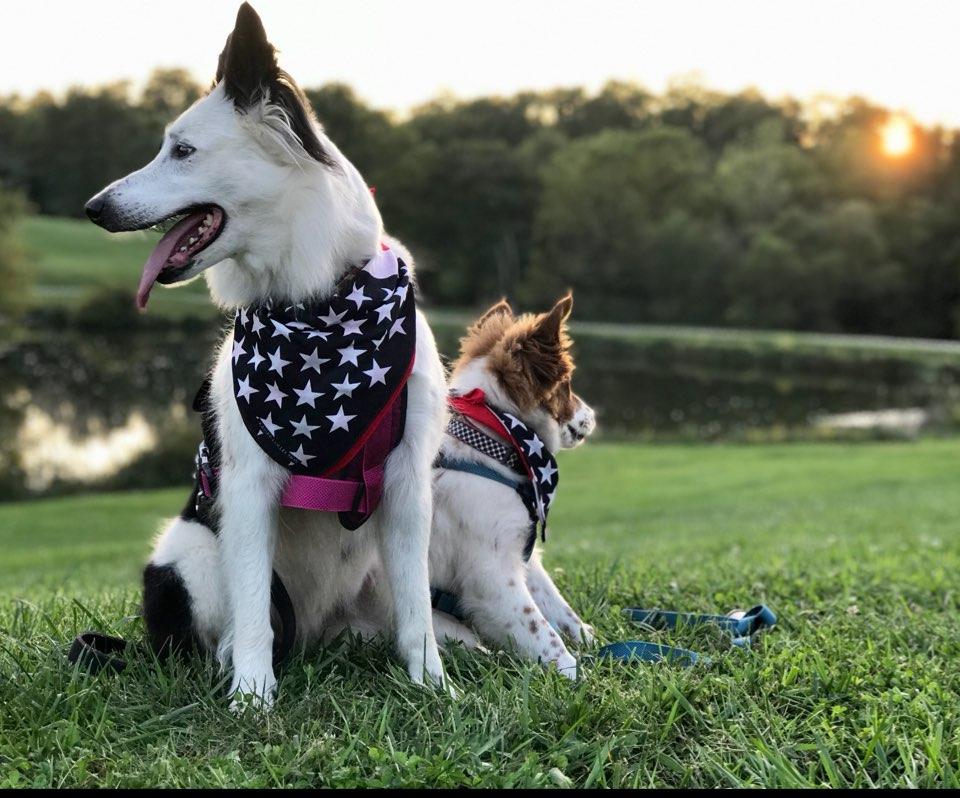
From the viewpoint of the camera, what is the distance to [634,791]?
2754 millimetres

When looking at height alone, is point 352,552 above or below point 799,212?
above

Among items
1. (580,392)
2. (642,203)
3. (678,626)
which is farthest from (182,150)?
(642,203)

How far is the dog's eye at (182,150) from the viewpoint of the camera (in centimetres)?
304

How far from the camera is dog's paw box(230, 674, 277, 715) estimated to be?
313cm

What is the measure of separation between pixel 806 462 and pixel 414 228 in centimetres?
6326

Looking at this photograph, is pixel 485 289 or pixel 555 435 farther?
pixel 485 289

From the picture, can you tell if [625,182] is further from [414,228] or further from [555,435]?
[555,435]

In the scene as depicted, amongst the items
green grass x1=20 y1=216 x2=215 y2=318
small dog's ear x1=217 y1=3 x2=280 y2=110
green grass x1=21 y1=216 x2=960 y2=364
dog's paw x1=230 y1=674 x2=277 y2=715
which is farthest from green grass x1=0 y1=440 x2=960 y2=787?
green grass x1=20 y1=216 x2=215 y2=318

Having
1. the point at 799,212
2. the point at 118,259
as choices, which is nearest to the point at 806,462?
the point at 799,212

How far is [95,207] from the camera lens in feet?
9.89

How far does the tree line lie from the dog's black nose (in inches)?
2208

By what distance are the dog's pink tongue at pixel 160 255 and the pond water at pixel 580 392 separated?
17133mm

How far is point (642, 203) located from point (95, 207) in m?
73.7

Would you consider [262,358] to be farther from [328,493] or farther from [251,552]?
[251,552]
